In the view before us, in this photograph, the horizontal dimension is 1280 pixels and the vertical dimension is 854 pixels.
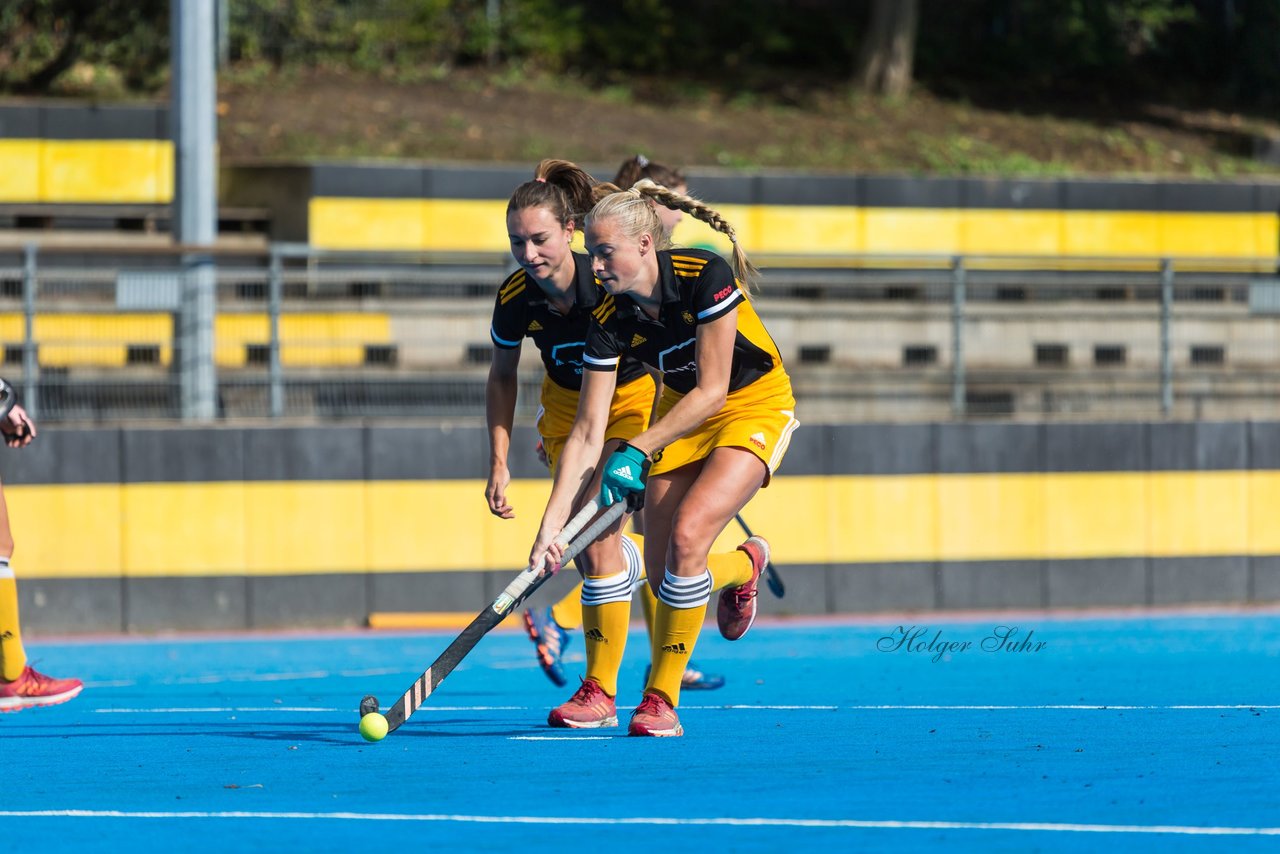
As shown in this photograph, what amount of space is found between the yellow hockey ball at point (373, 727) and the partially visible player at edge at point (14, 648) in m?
1.98

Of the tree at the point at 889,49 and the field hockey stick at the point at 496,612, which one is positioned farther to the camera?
the tree at the point at 889,49

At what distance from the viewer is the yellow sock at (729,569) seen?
7.02 metres

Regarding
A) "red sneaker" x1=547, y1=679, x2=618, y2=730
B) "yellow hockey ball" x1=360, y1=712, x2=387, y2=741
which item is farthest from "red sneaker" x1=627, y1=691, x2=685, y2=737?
"yellow hockey ball" x1=360, y1=712, x2=387, y2=741

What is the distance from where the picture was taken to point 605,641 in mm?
6953

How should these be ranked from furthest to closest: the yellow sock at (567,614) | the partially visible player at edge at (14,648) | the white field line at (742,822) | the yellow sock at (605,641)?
the yellow sock at (567,614) < the partially visible player at edge at (14,648) < the yellow sock at (605,641) < the white field line at (742,822)

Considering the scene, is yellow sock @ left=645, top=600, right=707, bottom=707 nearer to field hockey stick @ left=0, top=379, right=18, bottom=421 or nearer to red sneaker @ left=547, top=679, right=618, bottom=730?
red sneaker @ left=547, top=679, right=618, bottom=730

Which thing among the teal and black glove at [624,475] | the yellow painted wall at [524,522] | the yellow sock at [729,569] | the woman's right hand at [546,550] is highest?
the teal and black glove at [624,475]

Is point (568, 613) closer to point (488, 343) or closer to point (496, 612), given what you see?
point (496, 612)

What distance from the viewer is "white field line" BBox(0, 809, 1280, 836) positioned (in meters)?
4.99

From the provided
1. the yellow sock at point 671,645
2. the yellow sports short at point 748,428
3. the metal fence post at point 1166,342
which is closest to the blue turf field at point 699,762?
the yellow sock at point 671,645

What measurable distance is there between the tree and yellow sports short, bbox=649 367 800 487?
18468mm

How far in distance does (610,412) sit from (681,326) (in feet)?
2.57

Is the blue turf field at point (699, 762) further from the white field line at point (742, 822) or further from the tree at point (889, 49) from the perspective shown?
the tree at point (889, 49)

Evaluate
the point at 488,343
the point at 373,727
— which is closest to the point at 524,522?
the point at 488,343
